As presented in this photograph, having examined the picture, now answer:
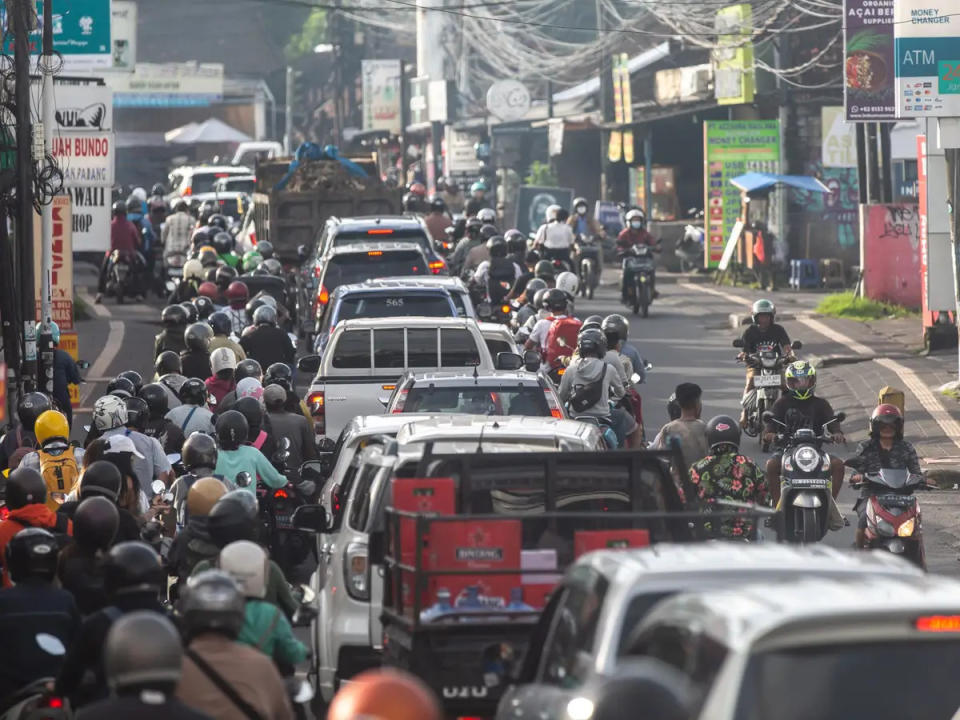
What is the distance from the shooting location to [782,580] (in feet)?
18.0

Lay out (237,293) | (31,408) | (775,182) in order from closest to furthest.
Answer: (31,408) < (237,293) < (775,182)

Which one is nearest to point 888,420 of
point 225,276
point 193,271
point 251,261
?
point 225,276

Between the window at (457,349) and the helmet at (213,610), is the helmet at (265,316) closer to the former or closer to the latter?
the window at (457,349)

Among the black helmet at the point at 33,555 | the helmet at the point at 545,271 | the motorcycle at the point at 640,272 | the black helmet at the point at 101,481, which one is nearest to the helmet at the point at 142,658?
the black helmet at the point at 33,555

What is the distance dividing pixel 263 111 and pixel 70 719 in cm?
8410

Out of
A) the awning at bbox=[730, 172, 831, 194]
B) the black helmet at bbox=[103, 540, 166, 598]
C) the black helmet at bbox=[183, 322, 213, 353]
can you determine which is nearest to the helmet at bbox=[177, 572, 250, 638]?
the black helmet at bbox=[103, 540, 166, 598]

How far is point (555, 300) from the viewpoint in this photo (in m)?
18.8

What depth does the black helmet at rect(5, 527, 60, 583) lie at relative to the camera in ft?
24.1

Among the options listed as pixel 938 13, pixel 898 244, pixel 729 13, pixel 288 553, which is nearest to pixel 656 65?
pixel 729 13

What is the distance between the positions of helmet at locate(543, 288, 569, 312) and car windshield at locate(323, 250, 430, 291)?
4.42 metres

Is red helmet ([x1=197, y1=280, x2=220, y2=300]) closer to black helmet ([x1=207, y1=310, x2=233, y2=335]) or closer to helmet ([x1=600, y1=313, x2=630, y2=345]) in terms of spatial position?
black helmet ([x1=207, y1=310, x2=233, y2=335])

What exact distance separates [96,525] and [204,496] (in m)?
0.87

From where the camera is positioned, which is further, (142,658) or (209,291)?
(209,291)

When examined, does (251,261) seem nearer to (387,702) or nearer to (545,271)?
(545,271)
